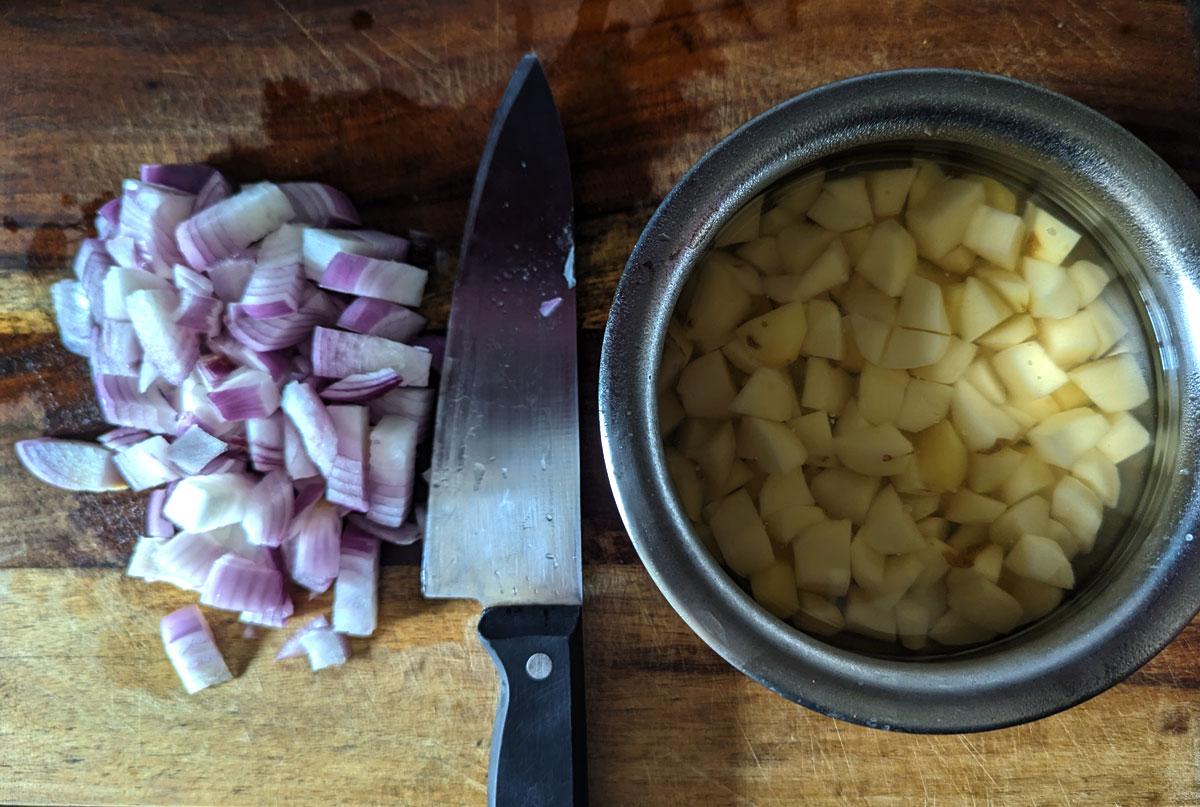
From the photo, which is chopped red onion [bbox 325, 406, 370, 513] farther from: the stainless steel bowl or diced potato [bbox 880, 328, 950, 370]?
diced potato [bbox 880, 328, 950, 370]

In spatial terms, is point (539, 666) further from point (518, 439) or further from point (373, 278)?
point (373, 278)

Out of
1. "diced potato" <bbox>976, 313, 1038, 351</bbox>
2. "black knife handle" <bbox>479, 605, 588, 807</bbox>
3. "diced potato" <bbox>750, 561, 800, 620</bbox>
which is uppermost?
"diced potato" <bbox>976, 313, 1038, 351</bbox>

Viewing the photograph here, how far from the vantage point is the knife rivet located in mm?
1095

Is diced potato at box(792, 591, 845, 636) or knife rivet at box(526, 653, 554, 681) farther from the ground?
diced potato at box(792, 591, 845, 636)

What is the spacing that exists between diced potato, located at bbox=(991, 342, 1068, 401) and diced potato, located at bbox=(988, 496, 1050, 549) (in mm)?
127

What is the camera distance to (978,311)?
3.45ft

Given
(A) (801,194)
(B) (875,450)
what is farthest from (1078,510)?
(A) (801,194)

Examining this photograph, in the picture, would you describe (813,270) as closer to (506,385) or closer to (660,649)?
(506,385)

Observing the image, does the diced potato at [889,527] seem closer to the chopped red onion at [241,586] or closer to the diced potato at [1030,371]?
the diced potato at [1030,371]

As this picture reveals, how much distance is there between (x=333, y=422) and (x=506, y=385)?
25 cm

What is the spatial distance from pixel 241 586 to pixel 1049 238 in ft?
3.75

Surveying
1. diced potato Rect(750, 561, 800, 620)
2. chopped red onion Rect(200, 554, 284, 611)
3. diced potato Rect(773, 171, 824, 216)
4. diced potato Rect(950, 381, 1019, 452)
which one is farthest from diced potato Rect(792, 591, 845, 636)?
chopped red onion Rect(200, 554, 284, 611)

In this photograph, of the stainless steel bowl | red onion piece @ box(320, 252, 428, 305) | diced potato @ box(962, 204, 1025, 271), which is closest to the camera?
the stainless steel bowl

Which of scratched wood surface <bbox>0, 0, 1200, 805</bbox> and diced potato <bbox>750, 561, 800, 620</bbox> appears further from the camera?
scratched wood surface <bbox>0, 0, 1200, 805</bbox>
